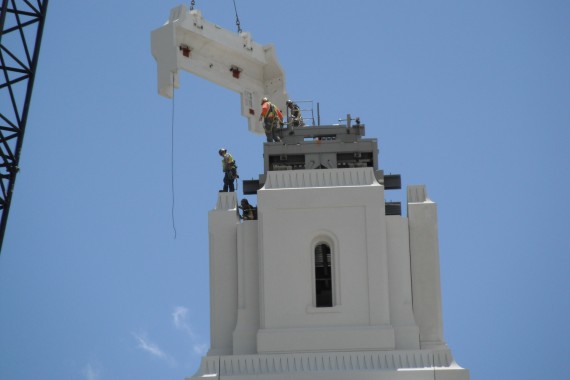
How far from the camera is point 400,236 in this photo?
64.1 metres

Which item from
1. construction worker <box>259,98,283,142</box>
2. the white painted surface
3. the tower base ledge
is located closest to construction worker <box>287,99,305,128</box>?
construction worker <box>259,98,283,142</box>

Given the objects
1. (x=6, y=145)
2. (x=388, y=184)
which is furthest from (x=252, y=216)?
(x=6, y=145)

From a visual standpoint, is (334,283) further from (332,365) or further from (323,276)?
(332,365)

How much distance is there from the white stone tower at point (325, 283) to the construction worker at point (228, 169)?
1.88 meters

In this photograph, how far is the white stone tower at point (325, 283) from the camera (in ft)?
198

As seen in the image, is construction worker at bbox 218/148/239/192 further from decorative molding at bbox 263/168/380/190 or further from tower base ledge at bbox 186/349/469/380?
tower base ledge at bbox 186/349/469/380

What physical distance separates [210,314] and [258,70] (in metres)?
18.5

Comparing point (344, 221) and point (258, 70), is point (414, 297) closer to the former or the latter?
point (344, 221)

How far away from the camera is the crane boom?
71812 mm

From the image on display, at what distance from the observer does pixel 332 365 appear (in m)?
60.4

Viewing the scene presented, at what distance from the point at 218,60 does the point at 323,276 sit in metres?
16.4

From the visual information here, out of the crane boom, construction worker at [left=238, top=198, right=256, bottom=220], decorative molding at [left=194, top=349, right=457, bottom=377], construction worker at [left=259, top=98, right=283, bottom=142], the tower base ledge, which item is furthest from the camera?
the crane boom

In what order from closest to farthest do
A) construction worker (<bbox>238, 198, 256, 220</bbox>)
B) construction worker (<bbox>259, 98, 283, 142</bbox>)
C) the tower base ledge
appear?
the tower base ledge → construction worker (<bbox>238, 198, 256, 220</bbox>) → construction worker (<bbox>259, 98, 283, 142</bbox>)

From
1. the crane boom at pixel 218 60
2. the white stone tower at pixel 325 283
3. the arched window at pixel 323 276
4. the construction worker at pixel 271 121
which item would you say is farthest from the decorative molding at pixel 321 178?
the crane boom at pixel 218 60
